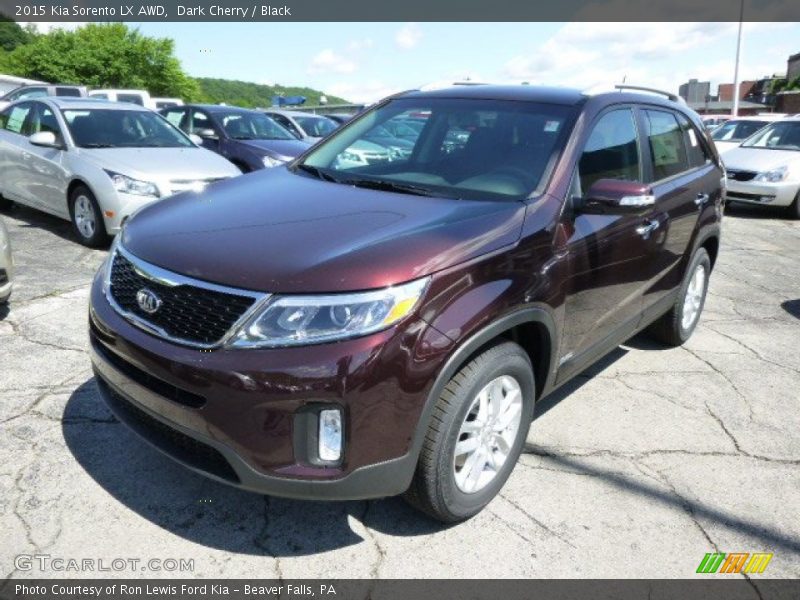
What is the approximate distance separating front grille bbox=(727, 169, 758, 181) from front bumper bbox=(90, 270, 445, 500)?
1040 centimetres

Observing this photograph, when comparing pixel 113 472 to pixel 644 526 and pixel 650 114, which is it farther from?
pixel 650 114

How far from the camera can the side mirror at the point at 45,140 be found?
268 inches

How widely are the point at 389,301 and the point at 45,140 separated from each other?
6072mm

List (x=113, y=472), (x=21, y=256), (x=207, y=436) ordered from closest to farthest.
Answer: (x=207, y=436) → (x=113, y=472) → (x=21, y=256)

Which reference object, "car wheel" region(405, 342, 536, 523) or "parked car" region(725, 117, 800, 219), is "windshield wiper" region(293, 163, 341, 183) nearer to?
"car wheel" region(405, 342, 536, 523)

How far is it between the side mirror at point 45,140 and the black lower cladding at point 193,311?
5.26 meters

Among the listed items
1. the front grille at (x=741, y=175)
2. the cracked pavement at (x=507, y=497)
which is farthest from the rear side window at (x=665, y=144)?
the front grille at (x=741, y=175)

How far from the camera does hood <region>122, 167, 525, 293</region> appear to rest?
221 cm

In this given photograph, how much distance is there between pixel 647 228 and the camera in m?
3.59

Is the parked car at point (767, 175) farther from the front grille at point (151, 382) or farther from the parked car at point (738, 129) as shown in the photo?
the front grille at point (151, 382)

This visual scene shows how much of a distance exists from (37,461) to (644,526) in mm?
2653

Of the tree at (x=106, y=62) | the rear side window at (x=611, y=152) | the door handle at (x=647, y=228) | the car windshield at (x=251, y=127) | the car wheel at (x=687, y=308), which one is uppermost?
the tree at (x=106, y=62)
